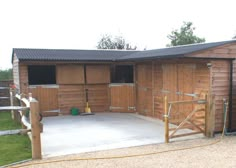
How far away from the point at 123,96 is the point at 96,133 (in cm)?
381

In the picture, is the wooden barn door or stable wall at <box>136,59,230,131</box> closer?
stable wall at <box>136,59,230,131</box>

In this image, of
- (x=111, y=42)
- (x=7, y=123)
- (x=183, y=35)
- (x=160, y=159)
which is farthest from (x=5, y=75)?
(x=183, y=35)

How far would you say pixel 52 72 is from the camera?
35.3ft

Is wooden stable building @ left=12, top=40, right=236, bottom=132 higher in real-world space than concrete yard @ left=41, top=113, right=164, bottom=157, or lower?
higher

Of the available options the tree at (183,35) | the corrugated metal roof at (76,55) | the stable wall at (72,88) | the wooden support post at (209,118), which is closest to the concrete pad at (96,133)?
the stable wall at (72,88)

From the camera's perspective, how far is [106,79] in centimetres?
1136

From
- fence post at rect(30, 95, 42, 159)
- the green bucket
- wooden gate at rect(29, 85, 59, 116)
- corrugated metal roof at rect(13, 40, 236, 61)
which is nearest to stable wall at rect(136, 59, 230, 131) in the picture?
corrugated metal roof at rect(13, 40, 236, 61)

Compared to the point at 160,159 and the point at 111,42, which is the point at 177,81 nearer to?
the point at 160,159

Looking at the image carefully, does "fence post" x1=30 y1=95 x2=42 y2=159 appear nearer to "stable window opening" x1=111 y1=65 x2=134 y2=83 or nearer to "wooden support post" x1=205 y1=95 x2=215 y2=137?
"wooden support post" x1=205 y1=95 x2=215 y2=137

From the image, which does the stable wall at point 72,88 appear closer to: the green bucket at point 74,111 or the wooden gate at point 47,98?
the wooden gate at point 47,98

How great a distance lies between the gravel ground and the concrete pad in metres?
0.43

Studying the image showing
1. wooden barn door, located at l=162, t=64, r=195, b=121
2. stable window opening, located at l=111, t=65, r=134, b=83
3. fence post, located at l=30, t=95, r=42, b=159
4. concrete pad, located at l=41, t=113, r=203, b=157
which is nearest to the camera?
fence post, located at l=30, t=95, r=42, b=159

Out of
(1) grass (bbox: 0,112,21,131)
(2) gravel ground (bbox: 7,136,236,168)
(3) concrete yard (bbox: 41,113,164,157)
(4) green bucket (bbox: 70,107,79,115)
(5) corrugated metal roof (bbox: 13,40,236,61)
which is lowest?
(2) gravel ground (bbox: 7,136,236,168)

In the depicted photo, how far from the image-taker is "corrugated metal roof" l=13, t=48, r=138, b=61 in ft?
33.3
